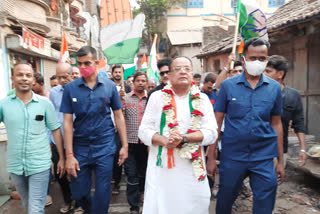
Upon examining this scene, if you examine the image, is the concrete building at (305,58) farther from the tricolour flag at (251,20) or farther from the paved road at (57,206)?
the paved road at (57,206)

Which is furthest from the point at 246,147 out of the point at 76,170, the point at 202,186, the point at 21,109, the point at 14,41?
the point at 14,41

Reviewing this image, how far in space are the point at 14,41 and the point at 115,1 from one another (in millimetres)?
5551

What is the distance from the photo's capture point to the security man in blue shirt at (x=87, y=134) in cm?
292

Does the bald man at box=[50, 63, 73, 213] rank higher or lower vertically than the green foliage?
lower

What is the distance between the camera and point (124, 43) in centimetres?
366

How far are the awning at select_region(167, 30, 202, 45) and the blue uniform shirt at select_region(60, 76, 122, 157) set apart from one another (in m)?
21.0

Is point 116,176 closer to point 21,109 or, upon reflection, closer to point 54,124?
point 54,124

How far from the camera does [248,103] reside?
2633 mm

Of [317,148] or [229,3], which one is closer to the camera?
[317,148]

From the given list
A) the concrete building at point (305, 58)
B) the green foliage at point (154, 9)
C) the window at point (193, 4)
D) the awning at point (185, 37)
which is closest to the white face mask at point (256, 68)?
the concrete building at point (305, 58)

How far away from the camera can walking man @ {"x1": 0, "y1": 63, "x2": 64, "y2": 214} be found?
274cm

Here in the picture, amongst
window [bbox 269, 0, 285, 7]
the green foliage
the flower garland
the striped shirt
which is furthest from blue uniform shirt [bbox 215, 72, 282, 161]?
window [bbox 269, 0, 285, 7]

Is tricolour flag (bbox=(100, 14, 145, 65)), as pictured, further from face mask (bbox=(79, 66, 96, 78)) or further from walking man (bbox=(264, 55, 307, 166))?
walking man (bbox=(264, 55, 307, 166))

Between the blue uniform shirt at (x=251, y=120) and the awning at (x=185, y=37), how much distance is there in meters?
21.1
